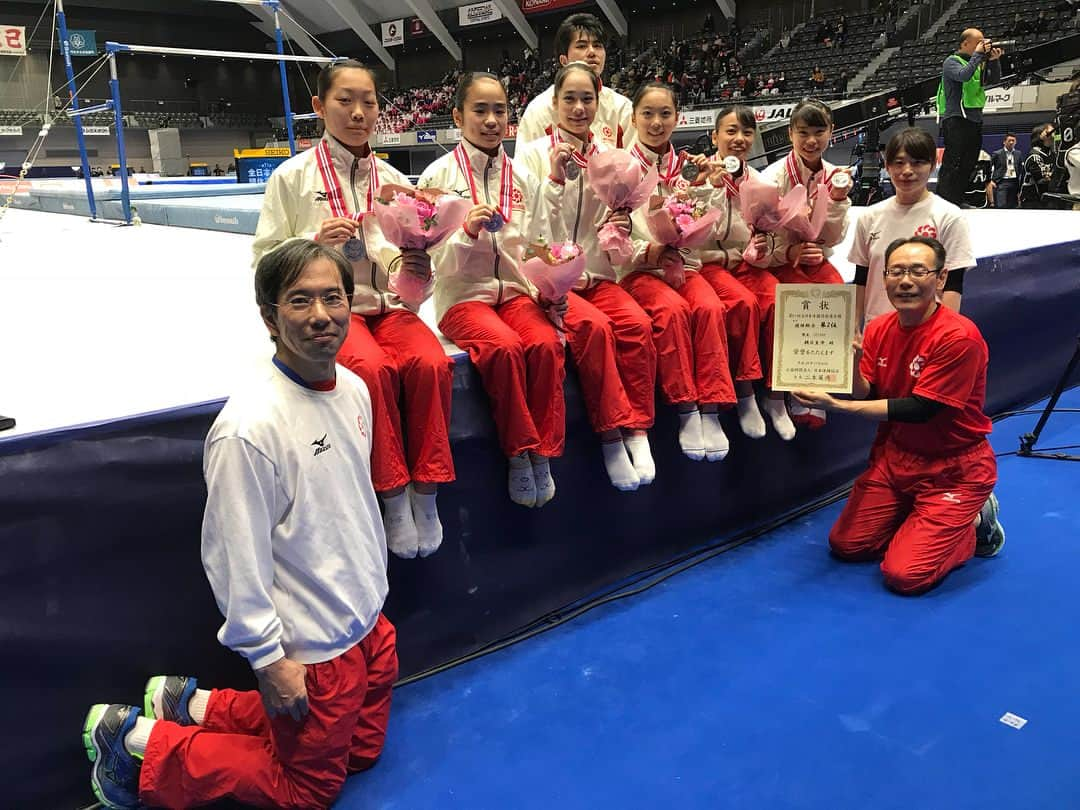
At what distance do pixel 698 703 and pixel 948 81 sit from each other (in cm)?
495

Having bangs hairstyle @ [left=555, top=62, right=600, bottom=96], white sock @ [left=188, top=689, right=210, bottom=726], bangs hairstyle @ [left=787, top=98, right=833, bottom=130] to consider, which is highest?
bangs hairstyle @ [left=555, top=62, right=600, bottom=96]

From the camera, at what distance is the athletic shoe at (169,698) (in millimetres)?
1779

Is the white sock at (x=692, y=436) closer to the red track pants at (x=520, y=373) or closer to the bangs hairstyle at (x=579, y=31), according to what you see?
the red track pants at (x=520, y=373)

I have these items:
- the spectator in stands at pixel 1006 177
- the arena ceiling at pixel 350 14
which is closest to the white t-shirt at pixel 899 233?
the spectator in stands at pixel 1006 177

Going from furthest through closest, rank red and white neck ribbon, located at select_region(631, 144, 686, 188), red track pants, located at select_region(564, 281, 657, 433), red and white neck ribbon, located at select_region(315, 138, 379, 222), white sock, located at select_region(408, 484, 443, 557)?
1. red and white neck ribbon, located at select_region(631, 144, 686, 188)
2. red track pants, located at select_region(564, 281, 657, 433)
3. red and white neck ribbon, located at select_region(315, 138, 379, 222)
4. white sock, located at select_region(408, 484, 443, 557)

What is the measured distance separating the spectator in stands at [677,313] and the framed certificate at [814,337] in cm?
A: 18

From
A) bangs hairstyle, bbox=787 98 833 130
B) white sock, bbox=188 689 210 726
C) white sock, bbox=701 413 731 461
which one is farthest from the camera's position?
bangs hairstyle, bbox=787 98 833 130

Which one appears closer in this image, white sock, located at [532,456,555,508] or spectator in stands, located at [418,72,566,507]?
spectator in stands, located at [418,72,566,507]

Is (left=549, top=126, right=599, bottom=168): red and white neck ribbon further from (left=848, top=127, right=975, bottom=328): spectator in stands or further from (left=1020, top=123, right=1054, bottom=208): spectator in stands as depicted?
(left=1020, top=123, right=1054, bottom=208): spectator in stands

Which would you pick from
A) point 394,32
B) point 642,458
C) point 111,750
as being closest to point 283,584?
point 111,750

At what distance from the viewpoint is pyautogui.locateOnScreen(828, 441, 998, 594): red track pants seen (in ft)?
8.79

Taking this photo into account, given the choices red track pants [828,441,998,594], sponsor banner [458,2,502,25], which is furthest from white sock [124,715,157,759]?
sponsor banner [458,2,502,25]

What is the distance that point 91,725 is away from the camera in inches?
67.6

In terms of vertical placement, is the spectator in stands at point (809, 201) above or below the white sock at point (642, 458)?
above
